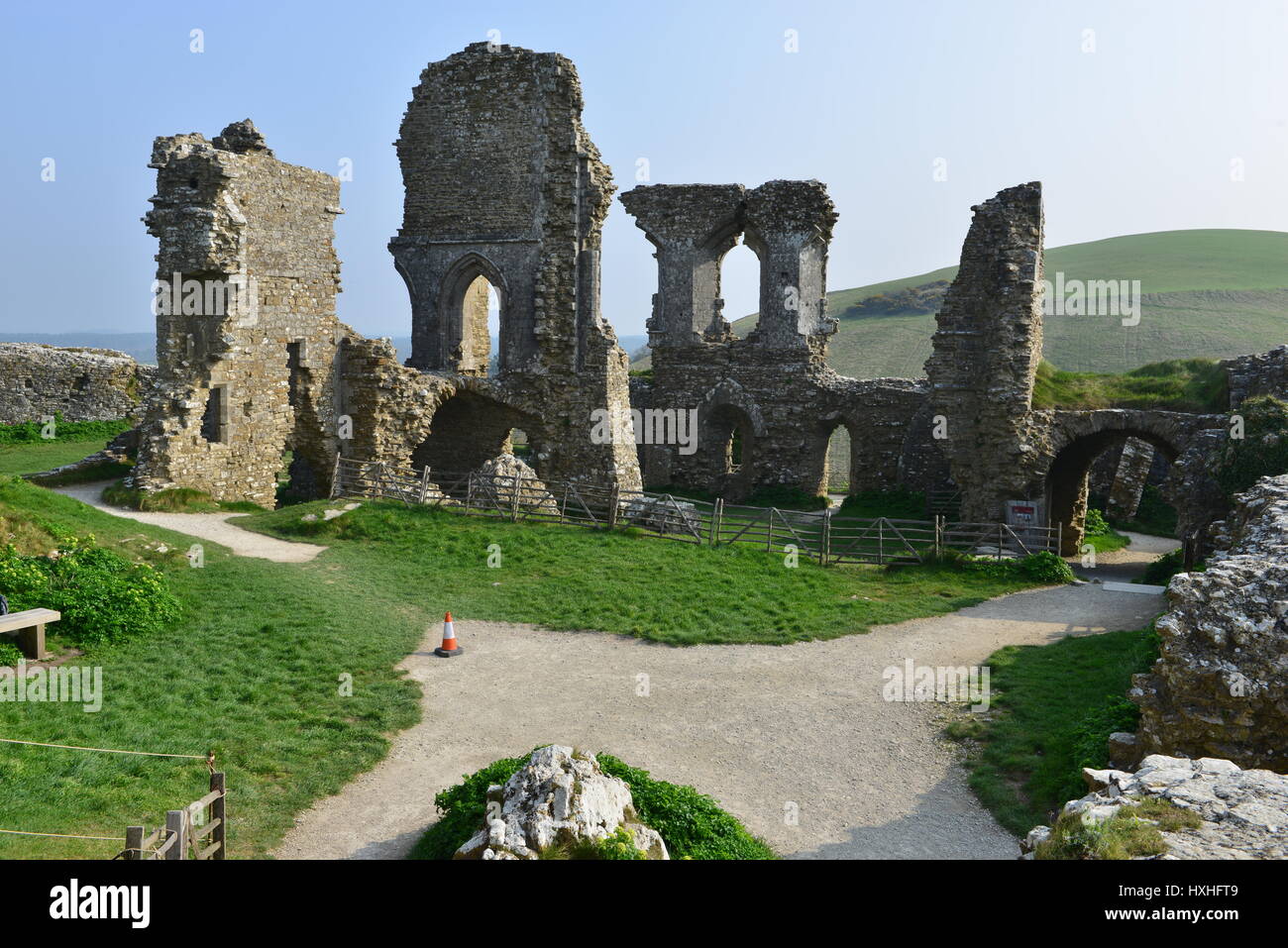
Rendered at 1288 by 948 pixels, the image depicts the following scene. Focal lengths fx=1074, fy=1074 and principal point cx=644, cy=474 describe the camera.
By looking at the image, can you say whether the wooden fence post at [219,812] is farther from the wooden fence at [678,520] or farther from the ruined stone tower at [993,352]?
the ruined stone tower at [993,352]

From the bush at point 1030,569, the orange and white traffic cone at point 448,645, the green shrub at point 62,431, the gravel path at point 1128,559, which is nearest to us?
the orange and white traffic cone at point 448,645

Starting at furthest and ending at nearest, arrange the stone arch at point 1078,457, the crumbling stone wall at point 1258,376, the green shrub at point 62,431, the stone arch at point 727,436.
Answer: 1. the stone arch at point 727,436
2. the green shrub at point 62,431
3. the stone arch at point 1078,457
4. the crumbling stone wall at point 1258,376

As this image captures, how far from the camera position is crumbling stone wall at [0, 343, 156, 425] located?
32438mm

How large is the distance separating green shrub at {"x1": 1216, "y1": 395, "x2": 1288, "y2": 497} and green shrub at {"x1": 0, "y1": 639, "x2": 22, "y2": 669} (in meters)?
17.6

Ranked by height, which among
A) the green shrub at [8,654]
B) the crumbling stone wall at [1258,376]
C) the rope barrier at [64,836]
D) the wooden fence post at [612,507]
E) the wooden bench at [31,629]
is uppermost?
the crumbling stone wall at [1258,376]

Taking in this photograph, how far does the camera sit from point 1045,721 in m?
11.8

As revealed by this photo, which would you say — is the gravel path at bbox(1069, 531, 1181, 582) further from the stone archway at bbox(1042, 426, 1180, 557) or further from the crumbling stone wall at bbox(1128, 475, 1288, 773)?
the crumbling stone wall at bbox(1128, 475, 1288, 773)

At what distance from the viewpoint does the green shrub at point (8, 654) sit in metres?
11.3

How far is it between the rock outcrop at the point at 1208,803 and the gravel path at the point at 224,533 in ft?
45.5

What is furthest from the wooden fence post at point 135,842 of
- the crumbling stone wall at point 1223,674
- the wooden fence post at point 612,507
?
the wooden fence post at point 612,507

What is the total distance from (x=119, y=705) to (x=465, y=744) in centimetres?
349

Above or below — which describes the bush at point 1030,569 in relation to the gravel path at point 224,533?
below
